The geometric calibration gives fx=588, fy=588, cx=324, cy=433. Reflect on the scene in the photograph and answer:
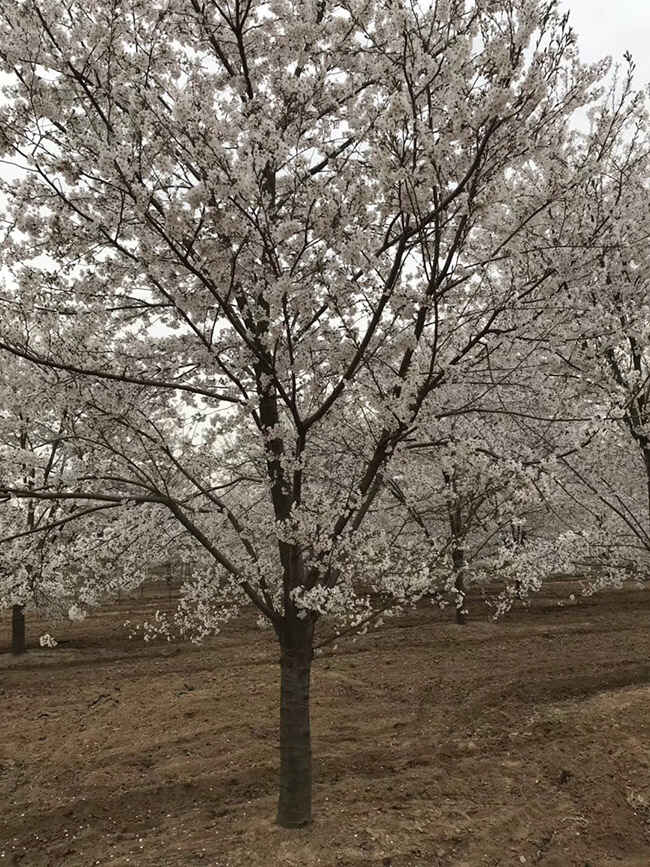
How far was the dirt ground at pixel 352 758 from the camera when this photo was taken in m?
5.62

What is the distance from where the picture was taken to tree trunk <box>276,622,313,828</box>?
5664 millimetres

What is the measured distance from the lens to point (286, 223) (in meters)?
4.42

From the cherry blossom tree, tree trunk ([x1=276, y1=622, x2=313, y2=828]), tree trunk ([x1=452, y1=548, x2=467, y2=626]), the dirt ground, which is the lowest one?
the dirt ground

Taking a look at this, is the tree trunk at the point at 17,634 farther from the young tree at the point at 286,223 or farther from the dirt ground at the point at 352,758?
the young tree at the point at 286,223

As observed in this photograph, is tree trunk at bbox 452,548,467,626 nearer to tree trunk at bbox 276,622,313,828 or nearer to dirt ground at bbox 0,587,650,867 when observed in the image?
tree trunk at bbox 276,622,313,828

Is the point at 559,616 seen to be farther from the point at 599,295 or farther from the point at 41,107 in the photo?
the point at 41,107

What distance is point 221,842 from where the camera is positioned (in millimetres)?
5609

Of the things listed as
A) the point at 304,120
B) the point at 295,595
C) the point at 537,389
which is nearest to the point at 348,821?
the point at 295,595

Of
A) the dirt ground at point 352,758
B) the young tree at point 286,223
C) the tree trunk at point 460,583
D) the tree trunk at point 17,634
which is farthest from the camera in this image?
the tree trunk at point 17,634

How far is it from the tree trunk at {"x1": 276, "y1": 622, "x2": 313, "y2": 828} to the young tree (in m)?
0.02

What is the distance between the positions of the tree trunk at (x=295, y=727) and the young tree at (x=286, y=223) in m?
0.02

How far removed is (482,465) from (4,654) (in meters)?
15.1

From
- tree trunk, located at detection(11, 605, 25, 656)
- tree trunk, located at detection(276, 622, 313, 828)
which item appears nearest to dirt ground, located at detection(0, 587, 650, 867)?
tree trunk, located at detection(276, 622, 313, 828)

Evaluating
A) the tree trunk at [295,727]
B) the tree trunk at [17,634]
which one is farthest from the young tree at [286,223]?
the tree trunk at [17,634]
